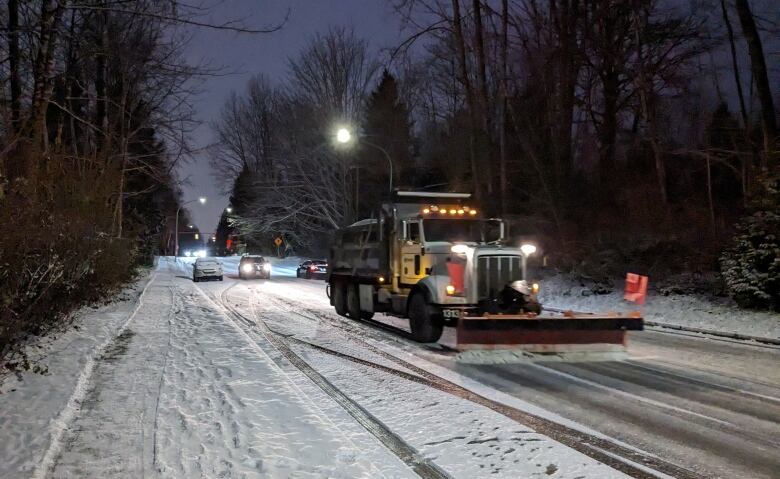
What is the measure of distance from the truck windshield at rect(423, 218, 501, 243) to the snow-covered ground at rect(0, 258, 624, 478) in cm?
340

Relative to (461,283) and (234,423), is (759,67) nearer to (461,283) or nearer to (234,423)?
(461,283)

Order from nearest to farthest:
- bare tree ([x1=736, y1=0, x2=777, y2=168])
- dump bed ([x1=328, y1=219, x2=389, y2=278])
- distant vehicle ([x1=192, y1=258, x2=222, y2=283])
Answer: dump bed ([x1=328, y1=219, x2=389, y2=278]) → bare tree ([x1=736, y1=0, x2=777, y2=168]) → distant vehicle ([x1=192, y1=258, x2=222, y2=283])

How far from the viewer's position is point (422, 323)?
1161cm

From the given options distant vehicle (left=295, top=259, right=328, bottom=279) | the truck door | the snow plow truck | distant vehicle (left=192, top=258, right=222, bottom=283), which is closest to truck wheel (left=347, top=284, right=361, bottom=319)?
Answer: the snow plow truck

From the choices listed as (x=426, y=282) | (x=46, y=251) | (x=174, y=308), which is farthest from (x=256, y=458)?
(x=174, y=308)

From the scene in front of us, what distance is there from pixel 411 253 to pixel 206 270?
2766cm

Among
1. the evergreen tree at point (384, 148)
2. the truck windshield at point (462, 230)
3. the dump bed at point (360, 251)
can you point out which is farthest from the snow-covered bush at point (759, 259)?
the evergreen tree at point (384, 148)

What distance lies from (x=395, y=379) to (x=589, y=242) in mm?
17367

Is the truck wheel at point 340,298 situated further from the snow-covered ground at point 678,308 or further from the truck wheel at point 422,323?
the snow-covered ground at point 678,308

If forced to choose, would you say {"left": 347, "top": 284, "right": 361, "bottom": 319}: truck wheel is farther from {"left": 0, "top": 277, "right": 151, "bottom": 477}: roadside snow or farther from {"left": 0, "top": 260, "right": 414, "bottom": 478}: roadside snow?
{"left": 0, "top": 277, "right": 151, "bottom": 477}: roadside snow

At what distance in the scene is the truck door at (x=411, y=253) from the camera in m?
12.3

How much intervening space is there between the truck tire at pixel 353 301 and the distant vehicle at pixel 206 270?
23.2 m

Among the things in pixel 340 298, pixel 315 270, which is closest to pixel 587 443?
pixel 340 298

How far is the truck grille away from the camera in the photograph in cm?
1125
